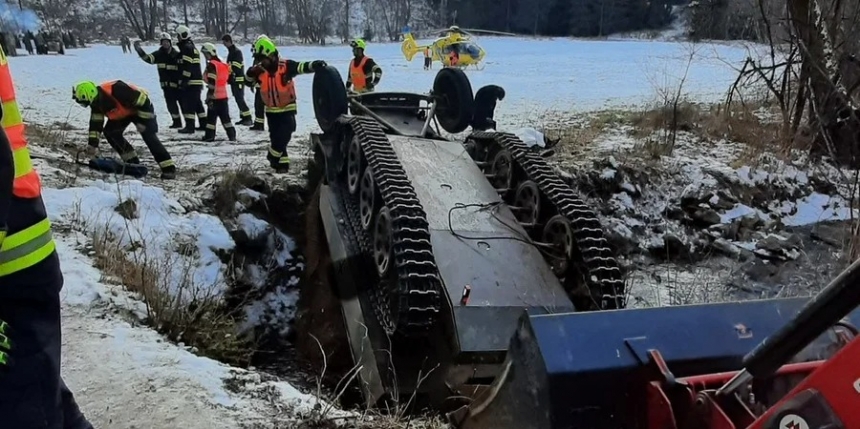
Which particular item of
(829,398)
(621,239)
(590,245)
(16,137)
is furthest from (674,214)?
(16,137)

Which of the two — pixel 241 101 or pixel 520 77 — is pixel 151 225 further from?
pixel 520 77

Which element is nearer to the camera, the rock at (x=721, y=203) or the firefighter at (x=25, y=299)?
the firefighter at (x=25, y=299)

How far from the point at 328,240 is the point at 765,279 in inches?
184

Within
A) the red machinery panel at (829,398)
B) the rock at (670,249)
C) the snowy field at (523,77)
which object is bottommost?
the rock at (670,249)

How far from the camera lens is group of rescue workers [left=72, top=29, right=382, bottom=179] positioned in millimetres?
8119

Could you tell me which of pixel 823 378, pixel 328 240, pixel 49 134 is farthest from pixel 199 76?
pixel 823 378

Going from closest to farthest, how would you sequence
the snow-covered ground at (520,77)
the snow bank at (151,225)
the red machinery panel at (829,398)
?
the red machinery panel at (829,398) → the snow bank at (151,225) → the snow-covered ground at (520,77)

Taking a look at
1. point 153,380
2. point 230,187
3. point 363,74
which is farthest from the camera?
point 363,74

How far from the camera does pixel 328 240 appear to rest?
6.39 metres

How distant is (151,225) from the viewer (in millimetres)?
6082

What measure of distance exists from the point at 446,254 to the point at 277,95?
4.74m

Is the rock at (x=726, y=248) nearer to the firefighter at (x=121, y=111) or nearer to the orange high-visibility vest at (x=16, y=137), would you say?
the firefighter at (x=121, y=111)

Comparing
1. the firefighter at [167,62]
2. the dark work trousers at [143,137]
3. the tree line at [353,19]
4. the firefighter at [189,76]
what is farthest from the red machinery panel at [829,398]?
the tree line at [353,19]

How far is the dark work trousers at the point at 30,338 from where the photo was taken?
2.02m
